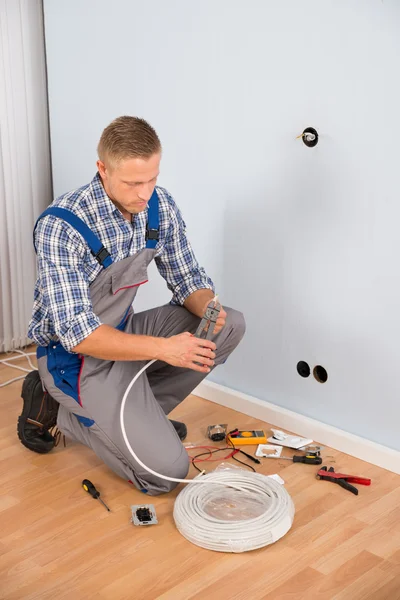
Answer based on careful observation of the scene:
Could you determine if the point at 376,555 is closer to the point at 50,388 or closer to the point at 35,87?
the point at 50,388

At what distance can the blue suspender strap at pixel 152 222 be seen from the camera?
2432 millimetres

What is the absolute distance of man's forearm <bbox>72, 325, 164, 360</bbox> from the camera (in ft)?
7.16

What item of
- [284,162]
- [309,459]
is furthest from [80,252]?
[309,459]

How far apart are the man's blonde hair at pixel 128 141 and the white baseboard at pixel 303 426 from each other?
1115 millimetres

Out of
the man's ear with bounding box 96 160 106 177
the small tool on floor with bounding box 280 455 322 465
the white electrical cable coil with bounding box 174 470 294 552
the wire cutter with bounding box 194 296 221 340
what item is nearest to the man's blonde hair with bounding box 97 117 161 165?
the man's ear with bounding box 96 160 106 177

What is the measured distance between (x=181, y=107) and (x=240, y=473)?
1403 millimetres

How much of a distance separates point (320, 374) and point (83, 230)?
0.99 metres

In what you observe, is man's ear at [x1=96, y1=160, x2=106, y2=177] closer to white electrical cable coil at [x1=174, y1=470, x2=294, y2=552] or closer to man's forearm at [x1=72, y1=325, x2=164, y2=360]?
man's forearm at [x1=72, y1=325, x2=164, y2=360]

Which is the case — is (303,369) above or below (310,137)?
below

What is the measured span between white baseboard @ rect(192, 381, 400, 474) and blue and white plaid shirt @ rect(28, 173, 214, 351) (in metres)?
0.64

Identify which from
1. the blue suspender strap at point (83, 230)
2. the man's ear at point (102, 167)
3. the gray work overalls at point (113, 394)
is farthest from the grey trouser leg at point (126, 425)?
the man's ear at point (102, 167)

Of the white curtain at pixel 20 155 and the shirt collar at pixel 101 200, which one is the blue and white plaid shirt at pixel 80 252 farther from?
the white curtain at pixel 20 155

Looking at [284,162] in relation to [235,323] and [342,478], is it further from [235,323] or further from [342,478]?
[342,478]

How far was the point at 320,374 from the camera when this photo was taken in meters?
2.69
